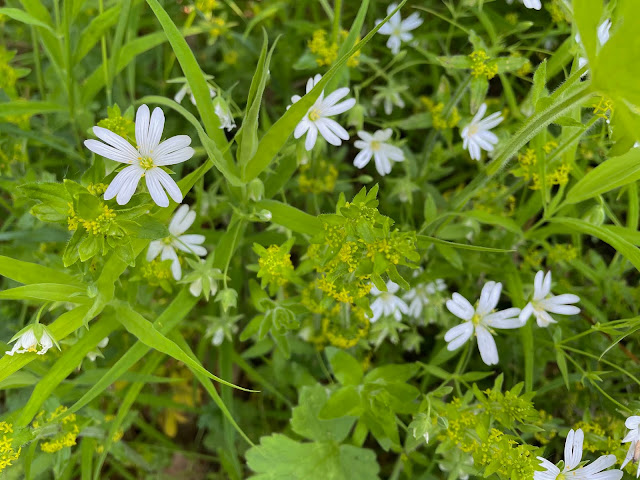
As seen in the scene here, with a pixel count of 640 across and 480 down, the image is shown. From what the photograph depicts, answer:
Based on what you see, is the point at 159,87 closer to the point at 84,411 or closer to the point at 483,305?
the point at 84,411

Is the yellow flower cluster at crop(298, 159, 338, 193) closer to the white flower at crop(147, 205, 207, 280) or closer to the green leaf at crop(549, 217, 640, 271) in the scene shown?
the white flower at crop(147, 205, 207, 280)

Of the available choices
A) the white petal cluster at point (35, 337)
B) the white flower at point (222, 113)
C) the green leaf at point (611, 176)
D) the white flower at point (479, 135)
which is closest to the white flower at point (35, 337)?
the white petal cluster at point (35, 337)

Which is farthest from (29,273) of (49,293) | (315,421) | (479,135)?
(479,135)

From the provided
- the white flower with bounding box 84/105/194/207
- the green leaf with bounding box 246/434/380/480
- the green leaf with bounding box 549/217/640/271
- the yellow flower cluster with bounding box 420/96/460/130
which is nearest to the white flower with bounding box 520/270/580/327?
the green leaf with bounding box 549/217/640/271

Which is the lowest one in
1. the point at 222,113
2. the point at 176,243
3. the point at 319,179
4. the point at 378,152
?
the point at 176,243

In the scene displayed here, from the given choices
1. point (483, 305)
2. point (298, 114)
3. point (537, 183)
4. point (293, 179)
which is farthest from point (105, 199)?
point (537, 183)

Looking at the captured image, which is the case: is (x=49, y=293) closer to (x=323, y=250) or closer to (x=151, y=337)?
(x=151, y=337)
